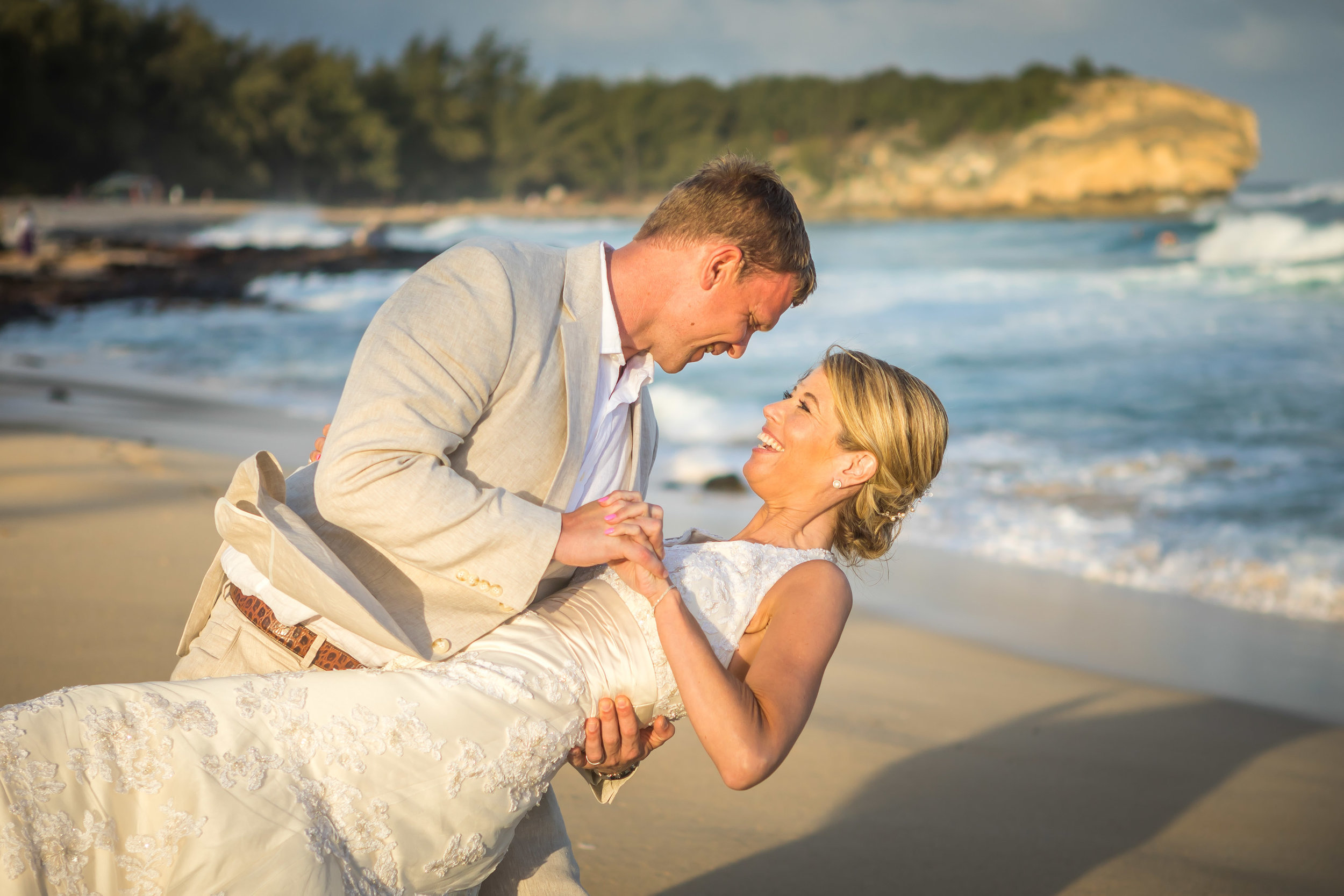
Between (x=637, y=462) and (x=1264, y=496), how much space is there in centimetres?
976

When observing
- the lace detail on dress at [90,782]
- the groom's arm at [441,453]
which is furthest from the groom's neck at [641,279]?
the lace detail on dress at [90,782]

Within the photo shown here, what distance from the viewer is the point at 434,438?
207 cm

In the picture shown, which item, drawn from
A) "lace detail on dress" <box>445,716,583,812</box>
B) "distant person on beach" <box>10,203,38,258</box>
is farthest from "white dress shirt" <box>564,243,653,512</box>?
"distant person on beach" <box>10,203,38,258</box>

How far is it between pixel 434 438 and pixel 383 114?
87.7 m

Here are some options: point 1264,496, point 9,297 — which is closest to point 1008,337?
point 1264,496

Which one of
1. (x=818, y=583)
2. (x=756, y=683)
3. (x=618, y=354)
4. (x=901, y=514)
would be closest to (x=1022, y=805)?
(x=901, y=514)

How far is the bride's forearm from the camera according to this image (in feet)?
7.17

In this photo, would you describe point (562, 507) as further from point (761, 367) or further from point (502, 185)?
point (502, 185)

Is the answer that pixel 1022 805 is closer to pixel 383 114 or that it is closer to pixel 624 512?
pixel 624 512

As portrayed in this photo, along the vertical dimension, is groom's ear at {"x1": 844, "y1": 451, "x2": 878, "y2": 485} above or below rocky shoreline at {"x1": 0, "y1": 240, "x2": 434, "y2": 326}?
above

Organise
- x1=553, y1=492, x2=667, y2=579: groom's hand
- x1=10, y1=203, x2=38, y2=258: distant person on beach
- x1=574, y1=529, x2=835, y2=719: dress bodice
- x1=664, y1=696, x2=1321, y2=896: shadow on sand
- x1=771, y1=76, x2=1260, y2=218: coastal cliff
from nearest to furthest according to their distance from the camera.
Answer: x1=553, y1=492, x2=667, y2=579: groom's hand
x1=574, y1=529, x2=835, y2=719: dress bodice
x1=664, y1=696, x2=1321, y2=896: shadow on sand
x1=10, y1=203, x2=38, y2=258: distant person on beach
x1=771, y1=76, x2=1260, y2=218: coastal cliff

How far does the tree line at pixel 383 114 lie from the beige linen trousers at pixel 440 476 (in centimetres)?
6190

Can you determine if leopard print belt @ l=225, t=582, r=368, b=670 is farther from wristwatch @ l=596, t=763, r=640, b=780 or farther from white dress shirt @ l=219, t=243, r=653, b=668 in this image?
wristwatch @ l=596, t=763, r=640, b=780

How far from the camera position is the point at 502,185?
290ft
